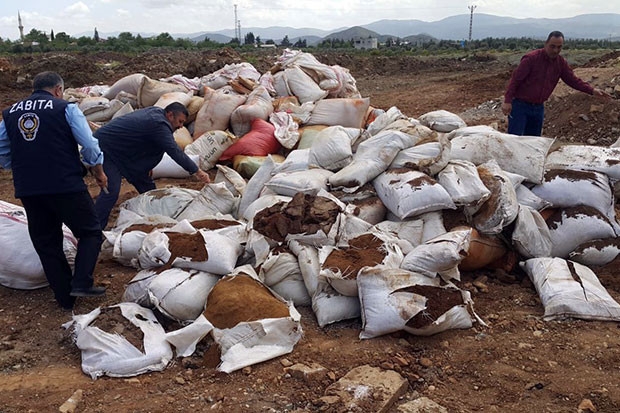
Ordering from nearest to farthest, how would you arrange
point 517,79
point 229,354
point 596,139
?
point 229,354
point 517,79
point 596,139

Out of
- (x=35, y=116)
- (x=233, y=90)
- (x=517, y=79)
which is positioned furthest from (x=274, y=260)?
(x=233, y=90)

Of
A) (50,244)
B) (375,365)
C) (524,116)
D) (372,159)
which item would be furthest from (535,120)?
(50,244)

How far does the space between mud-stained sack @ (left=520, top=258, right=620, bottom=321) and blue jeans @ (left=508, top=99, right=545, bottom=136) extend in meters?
2.10

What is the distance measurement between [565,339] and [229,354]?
1729 millimetres

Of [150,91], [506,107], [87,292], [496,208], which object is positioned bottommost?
[87,292]

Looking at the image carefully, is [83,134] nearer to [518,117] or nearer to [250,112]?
[250,112]

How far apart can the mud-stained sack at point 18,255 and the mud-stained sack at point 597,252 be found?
→ 3349 mm

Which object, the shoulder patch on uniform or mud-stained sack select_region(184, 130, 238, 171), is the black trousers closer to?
the shoulder patch on uniform

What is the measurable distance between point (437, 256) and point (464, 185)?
737mm

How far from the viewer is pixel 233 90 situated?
6844 millimetres

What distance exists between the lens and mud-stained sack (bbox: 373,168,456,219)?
136 inches

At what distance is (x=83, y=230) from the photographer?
326cm

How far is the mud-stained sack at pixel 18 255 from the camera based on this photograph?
3447 mm

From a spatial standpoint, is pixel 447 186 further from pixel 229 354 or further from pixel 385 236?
pixel 229 354
